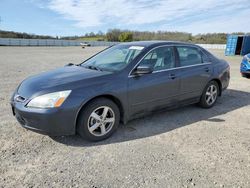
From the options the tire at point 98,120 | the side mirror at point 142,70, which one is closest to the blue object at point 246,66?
the side mirror at point 142,70

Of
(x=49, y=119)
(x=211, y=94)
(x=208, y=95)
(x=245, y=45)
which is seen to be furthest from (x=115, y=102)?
(x=245, y=45)

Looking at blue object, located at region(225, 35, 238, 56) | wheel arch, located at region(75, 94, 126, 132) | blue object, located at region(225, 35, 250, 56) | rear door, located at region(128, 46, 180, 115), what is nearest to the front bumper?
wheel arch, located at region(75, 94, 126, 132)

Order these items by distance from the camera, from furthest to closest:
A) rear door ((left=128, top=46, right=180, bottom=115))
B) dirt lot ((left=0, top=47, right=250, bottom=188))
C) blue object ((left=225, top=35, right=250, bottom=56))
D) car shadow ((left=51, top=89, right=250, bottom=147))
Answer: blue object ((left=225, top=35, right=250, bottom=56)), rear door ((left=128, top=46, right=180, bottom=115)), car shadow ((left=51, top=89, right=250, bottom=147)), dirt lot ((left=0, top=47, right=250, bottom=188))

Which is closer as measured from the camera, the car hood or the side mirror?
the car hood

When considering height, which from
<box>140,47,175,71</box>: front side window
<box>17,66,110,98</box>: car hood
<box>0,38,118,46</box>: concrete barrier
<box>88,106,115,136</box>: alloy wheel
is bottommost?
<box>88,106,115,136</box>: alloy wheel

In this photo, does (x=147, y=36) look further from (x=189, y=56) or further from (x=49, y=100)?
(x=49, y=100)

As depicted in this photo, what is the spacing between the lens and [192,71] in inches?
172

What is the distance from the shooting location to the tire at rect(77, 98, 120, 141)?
3104 millimetres

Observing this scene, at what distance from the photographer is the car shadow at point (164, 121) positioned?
Result: 335 cm

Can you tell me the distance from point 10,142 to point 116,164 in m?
1.73

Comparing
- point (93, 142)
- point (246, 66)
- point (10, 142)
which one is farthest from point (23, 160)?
point (246, 66)

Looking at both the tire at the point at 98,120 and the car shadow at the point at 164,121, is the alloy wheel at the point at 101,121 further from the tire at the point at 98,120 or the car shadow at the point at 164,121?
the car shadow at the point at 164,121

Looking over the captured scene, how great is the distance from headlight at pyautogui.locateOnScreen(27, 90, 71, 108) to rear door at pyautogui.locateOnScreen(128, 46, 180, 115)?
3.66 ft

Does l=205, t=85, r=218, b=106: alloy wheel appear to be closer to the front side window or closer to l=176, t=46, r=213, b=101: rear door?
l=176, t=46, r=213, b=101: rear door
